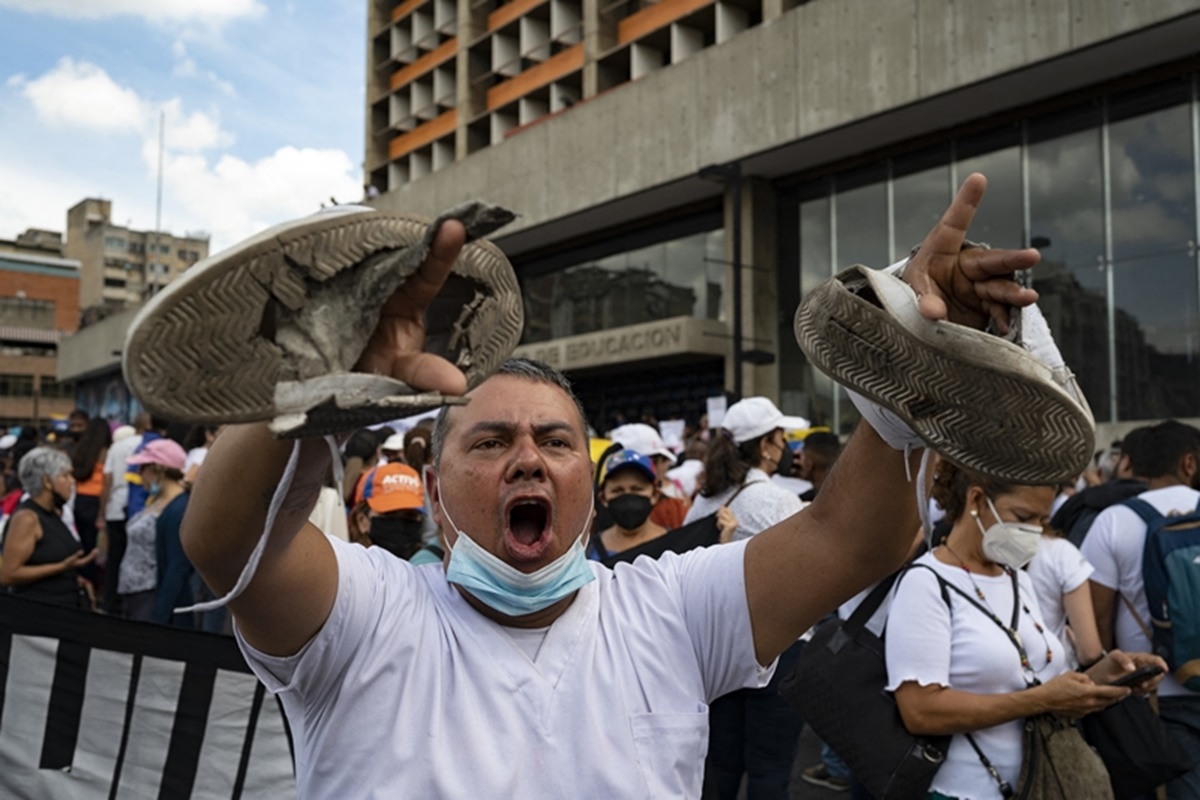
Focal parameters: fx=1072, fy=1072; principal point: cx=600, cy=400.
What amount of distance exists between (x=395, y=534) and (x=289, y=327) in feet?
12.9

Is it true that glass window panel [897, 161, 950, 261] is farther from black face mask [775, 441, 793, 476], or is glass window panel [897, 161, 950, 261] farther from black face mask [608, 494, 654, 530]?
black face mask [608, 494, 654, 530]

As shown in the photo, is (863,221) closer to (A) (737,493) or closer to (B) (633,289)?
(B) (633,289)

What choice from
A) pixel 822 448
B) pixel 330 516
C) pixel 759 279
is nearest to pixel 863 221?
pixel 759 279

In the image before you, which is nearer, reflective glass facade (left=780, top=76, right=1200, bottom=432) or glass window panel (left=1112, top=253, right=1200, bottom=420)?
glass window panel (left=1112, top=253, right=1200, bottom=420)

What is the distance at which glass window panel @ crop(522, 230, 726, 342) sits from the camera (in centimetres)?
2553

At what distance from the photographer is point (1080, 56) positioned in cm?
1698

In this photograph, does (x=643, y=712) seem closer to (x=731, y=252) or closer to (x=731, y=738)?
(x=731, y=738)

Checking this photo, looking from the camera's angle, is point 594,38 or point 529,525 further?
point 594,38

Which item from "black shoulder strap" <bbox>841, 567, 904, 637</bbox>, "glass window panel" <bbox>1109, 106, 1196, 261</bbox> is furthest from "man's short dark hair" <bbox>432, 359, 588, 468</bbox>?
"glass window panel" <bbox>1109, 106, 1196, 261</bbox>

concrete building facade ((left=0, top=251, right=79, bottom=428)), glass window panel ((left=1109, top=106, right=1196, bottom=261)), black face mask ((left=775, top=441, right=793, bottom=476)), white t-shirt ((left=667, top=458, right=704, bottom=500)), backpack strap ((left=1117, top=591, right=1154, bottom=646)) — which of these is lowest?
backpack strap ((left=1117, top=591, right=1154, bottom=646))

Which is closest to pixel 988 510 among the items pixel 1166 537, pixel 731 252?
pixel 1166 537

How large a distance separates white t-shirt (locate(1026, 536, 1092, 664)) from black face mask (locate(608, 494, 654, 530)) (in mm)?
1924

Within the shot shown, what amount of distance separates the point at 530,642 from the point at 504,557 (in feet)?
0.58

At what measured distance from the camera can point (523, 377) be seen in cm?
228
